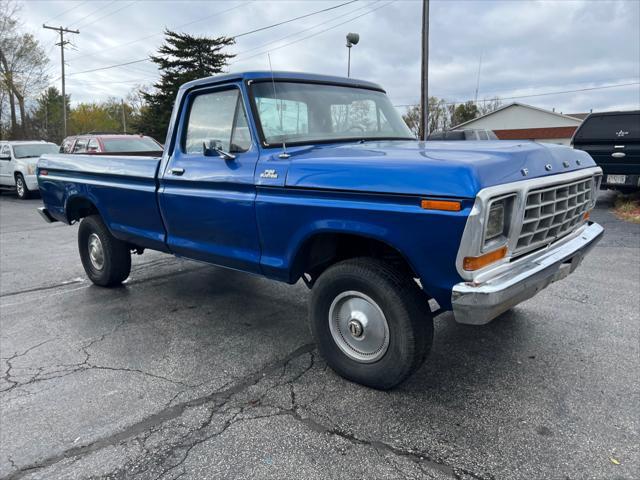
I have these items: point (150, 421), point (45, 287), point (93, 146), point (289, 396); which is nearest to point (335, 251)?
point (289, 396)

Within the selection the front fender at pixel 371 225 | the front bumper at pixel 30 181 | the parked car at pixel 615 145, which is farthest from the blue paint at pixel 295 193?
the front bumper at pixel 30 181

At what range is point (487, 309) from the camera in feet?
8.08

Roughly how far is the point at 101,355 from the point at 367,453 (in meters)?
2.34

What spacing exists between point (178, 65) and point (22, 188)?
89.9ft

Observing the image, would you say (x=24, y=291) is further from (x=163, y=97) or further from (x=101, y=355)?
(x=163, y=97)

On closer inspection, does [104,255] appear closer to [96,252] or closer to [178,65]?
[96,252]

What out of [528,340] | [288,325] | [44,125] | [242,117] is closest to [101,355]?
[288,325]

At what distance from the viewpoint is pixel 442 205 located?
2.47 m

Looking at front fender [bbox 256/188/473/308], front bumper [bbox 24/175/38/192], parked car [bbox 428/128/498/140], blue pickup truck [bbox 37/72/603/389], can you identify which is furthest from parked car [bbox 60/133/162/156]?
front fender [bbox 256/188/473/308]

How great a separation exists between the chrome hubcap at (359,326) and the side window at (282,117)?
4.46ft

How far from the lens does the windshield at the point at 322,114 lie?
3635 mm

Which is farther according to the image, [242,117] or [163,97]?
[163,97]

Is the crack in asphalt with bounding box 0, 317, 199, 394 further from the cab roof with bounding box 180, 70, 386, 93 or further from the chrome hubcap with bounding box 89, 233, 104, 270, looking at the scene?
the cab roof with bounding box 180, 70, 386, 93

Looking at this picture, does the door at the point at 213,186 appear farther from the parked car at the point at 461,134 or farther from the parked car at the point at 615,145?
the parked car at the point at 615,145
